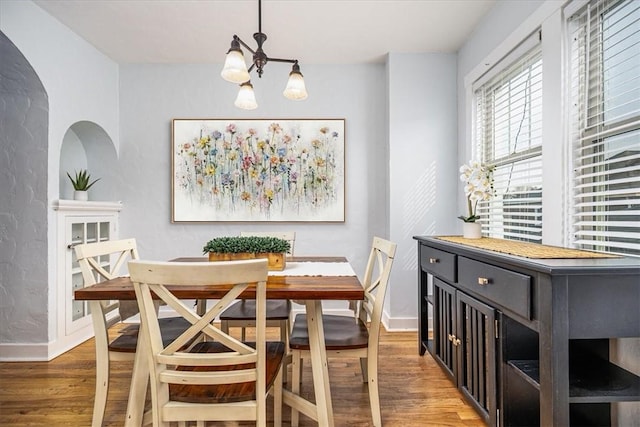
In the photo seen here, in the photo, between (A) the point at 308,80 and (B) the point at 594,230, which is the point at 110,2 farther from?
(B) the point at 594,230

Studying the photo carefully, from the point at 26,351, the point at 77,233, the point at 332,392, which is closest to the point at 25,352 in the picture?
the point at 26,351

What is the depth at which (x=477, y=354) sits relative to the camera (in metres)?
1.96

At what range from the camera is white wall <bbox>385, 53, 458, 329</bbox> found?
12.0ft

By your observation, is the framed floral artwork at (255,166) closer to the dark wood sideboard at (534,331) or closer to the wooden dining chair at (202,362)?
the dark wood sideboard at (534,331)

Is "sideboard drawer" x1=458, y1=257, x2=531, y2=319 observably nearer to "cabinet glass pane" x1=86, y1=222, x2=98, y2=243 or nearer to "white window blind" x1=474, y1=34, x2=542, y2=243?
"white window blind" x1=474, y1=34, x2=542, y2=243

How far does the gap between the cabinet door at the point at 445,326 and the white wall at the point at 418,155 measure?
41.8 inches

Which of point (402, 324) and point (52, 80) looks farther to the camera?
point (402, 324)

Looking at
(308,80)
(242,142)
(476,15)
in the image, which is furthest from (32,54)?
(476,15)

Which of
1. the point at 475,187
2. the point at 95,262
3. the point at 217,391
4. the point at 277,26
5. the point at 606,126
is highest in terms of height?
the point at 277,26

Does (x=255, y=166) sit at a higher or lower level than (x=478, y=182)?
higher

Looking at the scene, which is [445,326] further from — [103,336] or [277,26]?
[277,26]

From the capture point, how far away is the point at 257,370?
1374mm

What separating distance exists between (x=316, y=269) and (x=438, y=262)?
823mm

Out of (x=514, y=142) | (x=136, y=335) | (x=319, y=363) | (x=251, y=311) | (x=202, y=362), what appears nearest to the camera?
(x=202, y=362)
